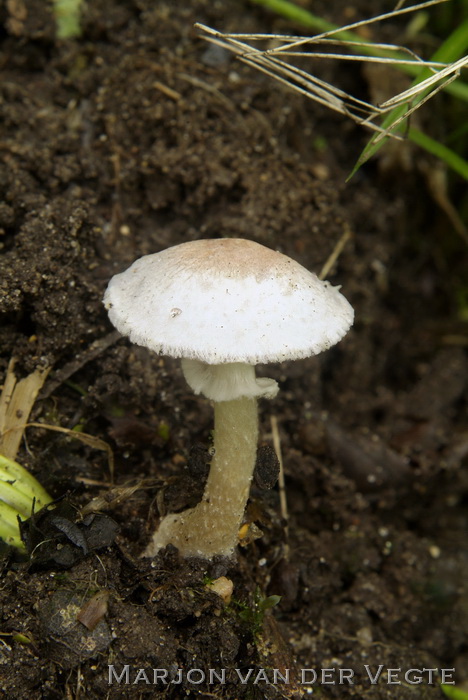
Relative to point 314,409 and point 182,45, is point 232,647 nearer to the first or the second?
point 314,409

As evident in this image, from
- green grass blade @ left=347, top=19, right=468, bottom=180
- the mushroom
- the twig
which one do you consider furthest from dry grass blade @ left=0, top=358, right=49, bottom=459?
green grass blade @ left=347, top=19, right=468, bottom=180

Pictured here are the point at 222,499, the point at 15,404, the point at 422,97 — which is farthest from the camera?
the point at 422,97

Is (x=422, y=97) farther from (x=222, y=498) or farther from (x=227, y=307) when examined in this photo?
(x=222, y=498)

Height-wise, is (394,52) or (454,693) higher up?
(394,52)

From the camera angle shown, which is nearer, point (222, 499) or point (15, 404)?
point (222, 499)

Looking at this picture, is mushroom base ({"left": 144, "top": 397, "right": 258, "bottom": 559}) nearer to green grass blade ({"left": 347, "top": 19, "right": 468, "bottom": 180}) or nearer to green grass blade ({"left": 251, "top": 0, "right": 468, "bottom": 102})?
green grass blade ({"left": 347, "top": 19, "right": 468, "bottom": 180})

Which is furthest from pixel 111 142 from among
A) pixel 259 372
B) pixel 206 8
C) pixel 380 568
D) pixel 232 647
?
pixel 380 568

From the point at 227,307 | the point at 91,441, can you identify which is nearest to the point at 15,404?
the point at 91,441

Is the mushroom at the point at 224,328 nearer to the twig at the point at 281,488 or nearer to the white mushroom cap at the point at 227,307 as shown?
the white mushroom cap at the point at 227,307
